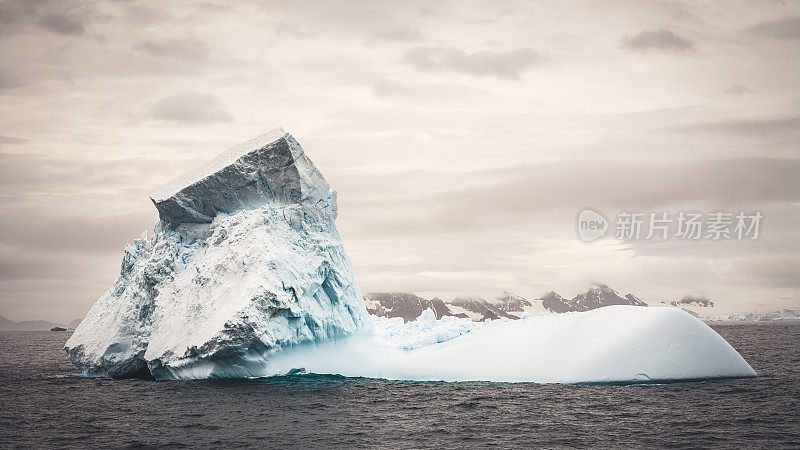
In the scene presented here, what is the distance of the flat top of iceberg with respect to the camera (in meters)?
30.7

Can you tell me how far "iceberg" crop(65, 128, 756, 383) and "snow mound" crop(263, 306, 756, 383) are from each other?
0.05 m

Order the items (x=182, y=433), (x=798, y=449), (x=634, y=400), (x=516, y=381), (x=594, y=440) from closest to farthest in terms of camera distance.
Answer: (x=798, y=449) → (x=594, y=440) → (x=182, y=433) → (x=634, y=400) → (x=516, y=381)

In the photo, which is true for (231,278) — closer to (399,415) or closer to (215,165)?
(215,165)

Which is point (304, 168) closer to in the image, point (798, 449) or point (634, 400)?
point (634, 400)

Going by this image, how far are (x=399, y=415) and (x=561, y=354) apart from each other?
8.86 metres

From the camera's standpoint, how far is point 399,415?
2155cm

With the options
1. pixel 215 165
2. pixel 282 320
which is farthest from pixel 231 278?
pixel 215 165

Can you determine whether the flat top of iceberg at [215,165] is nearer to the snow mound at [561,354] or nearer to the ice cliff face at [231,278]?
the ice cliff face at [231,278]

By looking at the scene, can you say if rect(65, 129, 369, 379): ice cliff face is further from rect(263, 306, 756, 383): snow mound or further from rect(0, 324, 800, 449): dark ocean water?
rect(0, 324, 800, 449): dark ocean water

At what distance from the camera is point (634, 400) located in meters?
23.4

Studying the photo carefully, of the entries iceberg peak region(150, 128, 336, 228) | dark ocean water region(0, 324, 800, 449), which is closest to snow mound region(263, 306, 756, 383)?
dark ocean water region(0, 324, 800, 449)

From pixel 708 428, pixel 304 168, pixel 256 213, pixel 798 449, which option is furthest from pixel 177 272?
pixel 798 449

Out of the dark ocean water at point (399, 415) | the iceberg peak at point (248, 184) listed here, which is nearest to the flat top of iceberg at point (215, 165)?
the iceberg peak at point (248, 184)

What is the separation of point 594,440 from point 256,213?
1731 centimetres
